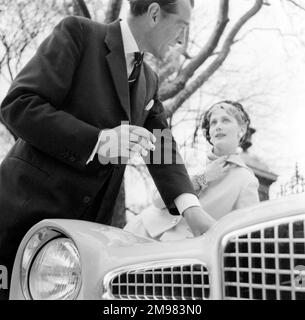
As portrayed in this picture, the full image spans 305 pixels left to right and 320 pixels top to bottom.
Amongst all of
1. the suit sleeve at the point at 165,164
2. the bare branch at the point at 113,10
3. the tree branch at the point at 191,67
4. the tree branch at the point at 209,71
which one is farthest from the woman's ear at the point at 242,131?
the bare branch at the point at 113,10

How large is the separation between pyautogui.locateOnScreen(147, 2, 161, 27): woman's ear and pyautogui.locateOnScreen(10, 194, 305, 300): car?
0.64 m

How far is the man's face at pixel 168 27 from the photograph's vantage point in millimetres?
1457

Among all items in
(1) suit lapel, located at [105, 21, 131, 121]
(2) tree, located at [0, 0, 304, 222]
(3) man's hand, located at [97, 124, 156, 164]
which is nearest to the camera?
(3) man's hand, located at [97, 124, 156, 164]

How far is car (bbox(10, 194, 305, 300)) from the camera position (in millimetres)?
791

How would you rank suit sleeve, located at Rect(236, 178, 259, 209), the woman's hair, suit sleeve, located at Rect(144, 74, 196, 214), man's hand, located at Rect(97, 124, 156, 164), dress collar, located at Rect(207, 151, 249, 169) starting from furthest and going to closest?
the woman's hair < dress collar, located at Rect(207, 151, 249, 169) < suit sleeve, located at Rect(236, 178, 259, 209) < suit sleeve, located at Rect(144, 74, 196, 214) < man's hand, located at Rect(97, 124, 156, 164)

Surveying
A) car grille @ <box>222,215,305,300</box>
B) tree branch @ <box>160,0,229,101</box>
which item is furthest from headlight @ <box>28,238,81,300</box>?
tree branch @ <box>160,0,229,101</box>

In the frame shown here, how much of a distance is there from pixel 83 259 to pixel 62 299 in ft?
0.31

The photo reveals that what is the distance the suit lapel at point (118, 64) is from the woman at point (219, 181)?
625 mm

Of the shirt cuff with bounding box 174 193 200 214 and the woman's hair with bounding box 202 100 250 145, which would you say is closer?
the shirt cuff with bounding box 174 193 200 214

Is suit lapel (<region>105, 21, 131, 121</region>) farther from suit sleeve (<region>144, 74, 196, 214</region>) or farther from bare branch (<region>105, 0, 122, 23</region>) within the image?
bare branch (<region>105, 0, 122, 23</region>)

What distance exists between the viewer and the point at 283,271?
78cm

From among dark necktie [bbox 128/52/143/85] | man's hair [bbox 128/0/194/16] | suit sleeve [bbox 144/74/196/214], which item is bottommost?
suit sleeve [bbox 144/74/196/214]

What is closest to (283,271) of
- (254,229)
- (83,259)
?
(254,229)

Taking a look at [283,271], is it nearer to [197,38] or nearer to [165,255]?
[165,255]
